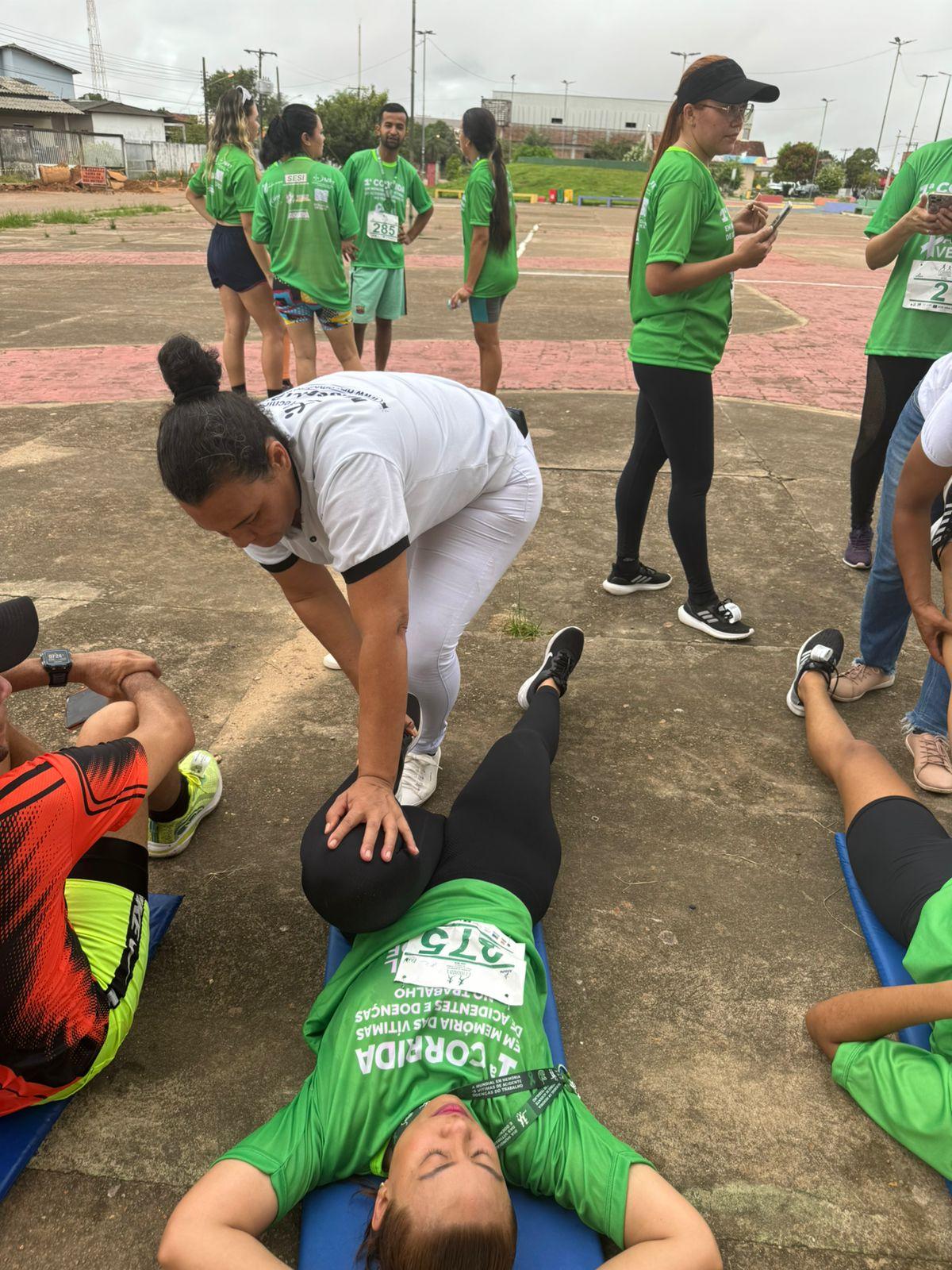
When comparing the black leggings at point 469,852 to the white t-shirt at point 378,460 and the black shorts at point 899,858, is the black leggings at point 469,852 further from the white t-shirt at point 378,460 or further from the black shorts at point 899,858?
the black shorts at point 899,858

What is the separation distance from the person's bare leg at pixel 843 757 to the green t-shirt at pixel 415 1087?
1.23 meters

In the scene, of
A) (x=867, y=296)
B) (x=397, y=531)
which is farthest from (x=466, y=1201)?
(x=867, y=296)

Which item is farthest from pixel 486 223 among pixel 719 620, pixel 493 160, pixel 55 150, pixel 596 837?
pixel 55 150

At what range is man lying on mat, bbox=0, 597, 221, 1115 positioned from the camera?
1.57 m

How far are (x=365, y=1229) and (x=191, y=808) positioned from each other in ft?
4.19

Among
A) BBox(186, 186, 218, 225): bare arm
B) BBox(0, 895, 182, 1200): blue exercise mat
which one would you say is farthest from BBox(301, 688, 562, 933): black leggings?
BBox(186, 186, 218, 225): bare arm

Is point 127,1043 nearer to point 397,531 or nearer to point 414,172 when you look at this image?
point 397,531

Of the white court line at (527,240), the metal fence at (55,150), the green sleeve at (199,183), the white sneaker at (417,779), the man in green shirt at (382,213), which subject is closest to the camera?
the white sneaker at (417,779)

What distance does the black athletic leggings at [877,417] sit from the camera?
3791 millimetres

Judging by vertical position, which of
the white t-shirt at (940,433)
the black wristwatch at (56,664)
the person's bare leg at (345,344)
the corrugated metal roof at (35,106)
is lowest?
the black wristwatch at (56,664)

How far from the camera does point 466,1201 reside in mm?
1434

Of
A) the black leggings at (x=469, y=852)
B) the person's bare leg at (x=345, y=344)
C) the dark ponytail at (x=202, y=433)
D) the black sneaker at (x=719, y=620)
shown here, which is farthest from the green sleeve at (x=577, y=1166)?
the person's bare leg at (x=345, y=344)

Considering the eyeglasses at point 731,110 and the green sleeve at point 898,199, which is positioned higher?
the eyeglasses at point 731,110

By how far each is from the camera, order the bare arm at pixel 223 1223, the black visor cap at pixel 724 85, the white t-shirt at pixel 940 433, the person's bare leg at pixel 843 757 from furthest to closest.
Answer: the black visor cap at pixel 724 85 → the person's bare leg at pixel 843 757 → the white t-shirt at pixel 940 433 → the bare arm at pixel 223 1223
